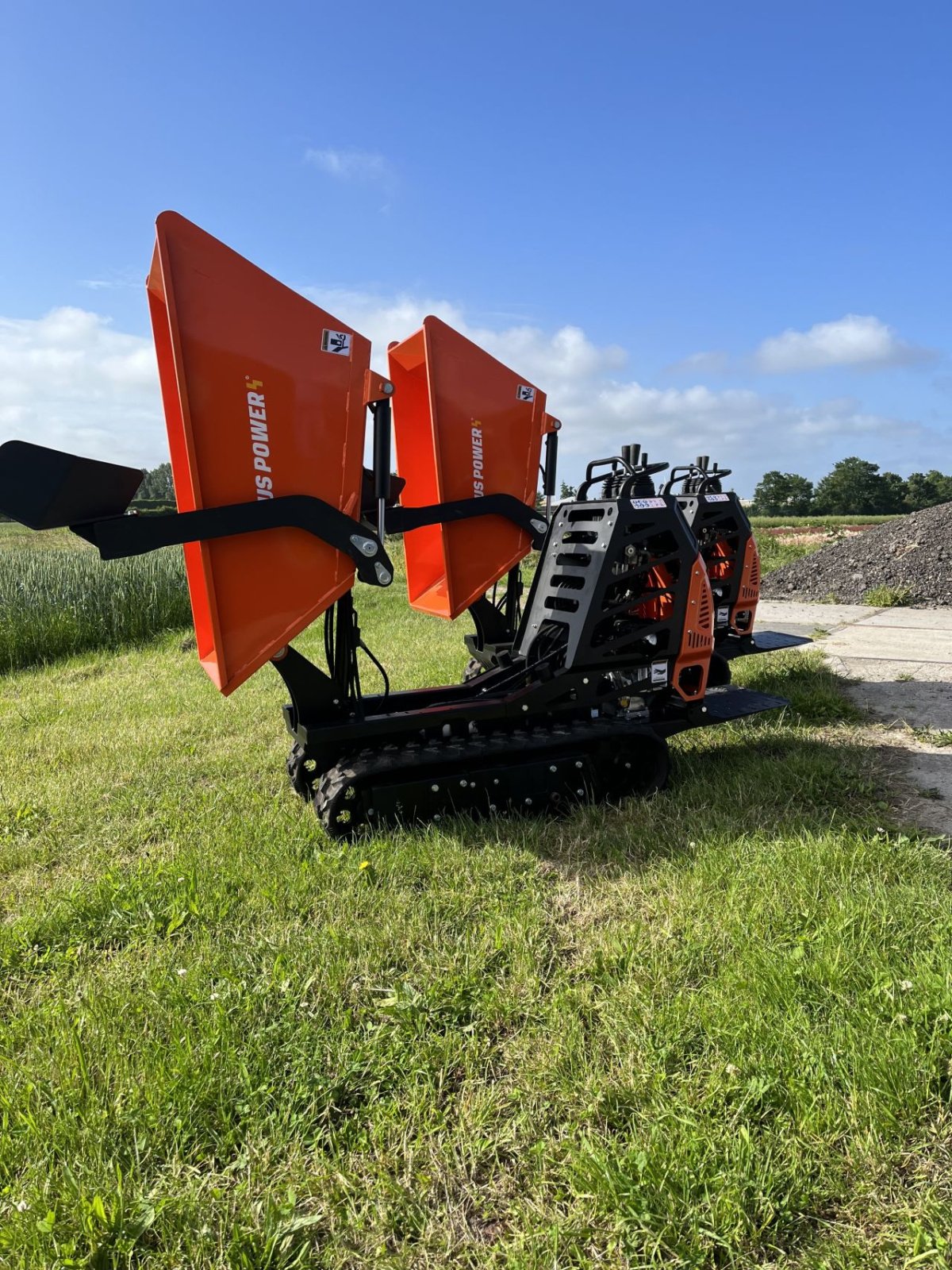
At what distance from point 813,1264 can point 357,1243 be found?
100 centimetres

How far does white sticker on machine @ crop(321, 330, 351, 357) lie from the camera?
3.40 meters

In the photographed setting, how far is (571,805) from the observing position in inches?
154

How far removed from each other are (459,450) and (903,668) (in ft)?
15.1

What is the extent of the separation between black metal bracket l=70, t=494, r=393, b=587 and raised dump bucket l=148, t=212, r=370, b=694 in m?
0.07

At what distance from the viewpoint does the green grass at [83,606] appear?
30.0ft

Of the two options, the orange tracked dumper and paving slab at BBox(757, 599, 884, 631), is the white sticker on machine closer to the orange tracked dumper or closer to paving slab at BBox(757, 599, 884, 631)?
the orange tracked dumper

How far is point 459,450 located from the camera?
4508mm

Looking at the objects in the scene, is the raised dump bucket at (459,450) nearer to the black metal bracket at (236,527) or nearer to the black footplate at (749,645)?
the black metal bracket at (236,527)

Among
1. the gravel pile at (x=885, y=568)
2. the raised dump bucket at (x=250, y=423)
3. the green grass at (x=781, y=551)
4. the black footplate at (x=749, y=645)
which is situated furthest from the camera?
the green grass at (x=781, y=551)

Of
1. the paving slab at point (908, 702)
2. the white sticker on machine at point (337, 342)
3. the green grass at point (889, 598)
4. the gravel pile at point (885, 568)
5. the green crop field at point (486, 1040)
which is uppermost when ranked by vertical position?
the white sticker on machine at point (337, 342)

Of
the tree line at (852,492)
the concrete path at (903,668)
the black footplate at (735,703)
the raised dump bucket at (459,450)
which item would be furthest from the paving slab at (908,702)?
the tree line at (852,492)

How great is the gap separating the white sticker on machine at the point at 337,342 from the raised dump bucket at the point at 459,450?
873 millimetres

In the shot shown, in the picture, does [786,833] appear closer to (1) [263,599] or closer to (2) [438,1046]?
(2) [438,1046]

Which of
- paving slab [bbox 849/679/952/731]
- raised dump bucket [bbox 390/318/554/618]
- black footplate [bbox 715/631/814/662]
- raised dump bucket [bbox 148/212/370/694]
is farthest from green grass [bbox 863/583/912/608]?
raised dump bucket [bbox 148/212/370/694]
